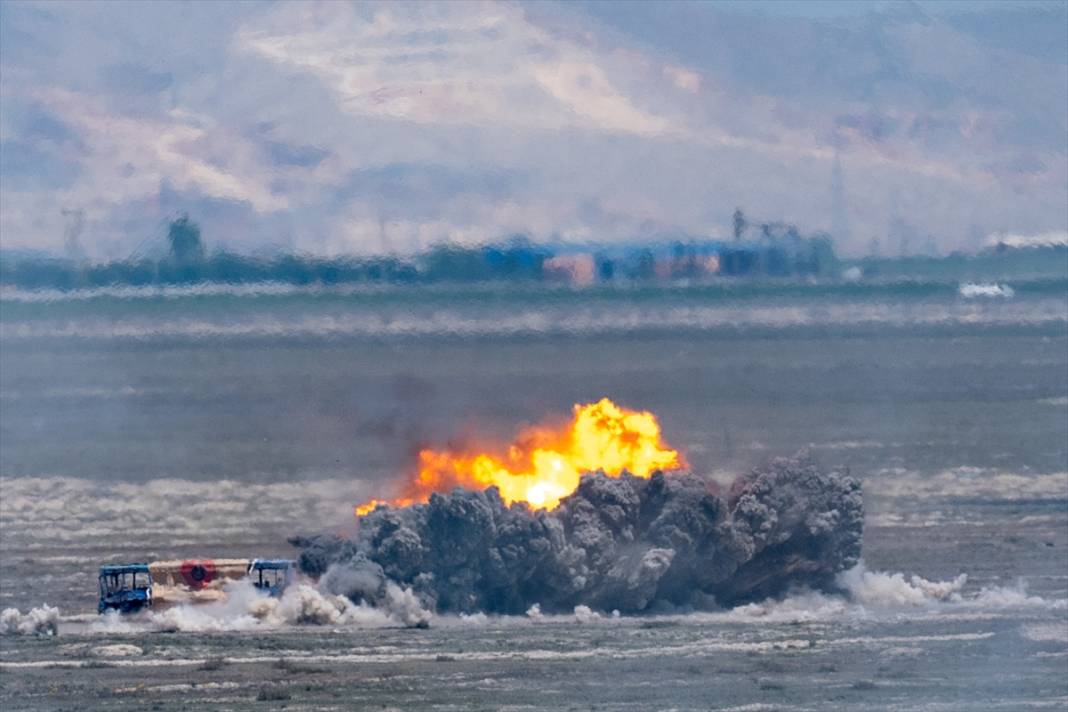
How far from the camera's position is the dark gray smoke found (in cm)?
10769

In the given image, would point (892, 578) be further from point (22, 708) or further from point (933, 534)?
point (22, 708)

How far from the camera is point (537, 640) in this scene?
106m

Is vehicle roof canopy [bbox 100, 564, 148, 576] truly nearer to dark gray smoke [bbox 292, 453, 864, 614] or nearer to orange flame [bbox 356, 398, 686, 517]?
dark gray smoke [bbox 292, 453, 864, 614]

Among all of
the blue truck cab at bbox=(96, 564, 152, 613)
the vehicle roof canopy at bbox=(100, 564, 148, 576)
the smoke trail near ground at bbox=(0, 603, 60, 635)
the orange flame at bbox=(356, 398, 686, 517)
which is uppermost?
the orange flame at bbox=(356, 398, 686, 517)

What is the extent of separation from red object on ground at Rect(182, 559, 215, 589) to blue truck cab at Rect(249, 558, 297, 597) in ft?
5.01

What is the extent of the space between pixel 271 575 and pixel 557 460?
37.0ft

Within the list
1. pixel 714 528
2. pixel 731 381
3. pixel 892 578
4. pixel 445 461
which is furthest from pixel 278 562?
pixel 731 381

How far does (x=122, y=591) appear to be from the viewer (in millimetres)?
109625

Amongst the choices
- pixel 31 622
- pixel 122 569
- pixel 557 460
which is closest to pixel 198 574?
pixel 122 569

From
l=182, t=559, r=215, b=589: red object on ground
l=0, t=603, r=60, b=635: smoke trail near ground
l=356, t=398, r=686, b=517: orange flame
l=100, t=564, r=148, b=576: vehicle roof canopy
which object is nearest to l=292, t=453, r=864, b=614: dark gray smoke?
l=356, t=398, r=686, b=517: orange flame

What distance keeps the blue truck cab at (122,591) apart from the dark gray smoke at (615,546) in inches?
232

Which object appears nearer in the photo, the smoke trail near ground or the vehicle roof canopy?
the smoke trail near ground

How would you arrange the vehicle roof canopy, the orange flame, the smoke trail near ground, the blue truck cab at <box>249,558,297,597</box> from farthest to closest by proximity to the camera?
1. the orange flame
2. the blue truck cab at <box>249,558,297,597</box>
3. the vehicle roof canopy
4. the smoke trail near ground

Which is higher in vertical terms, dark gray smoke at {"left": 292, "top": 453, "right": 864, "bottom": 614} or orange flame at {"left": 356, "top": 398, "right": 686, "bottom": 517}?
orange flame at {"left": 356, "top": 398, "right": 686, "bottom": 517}
